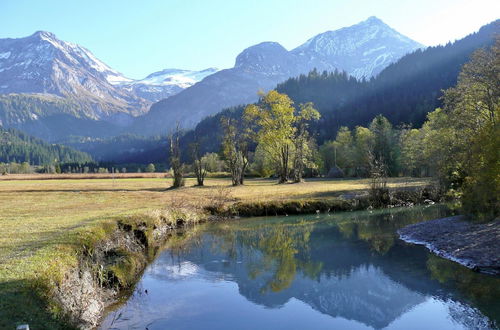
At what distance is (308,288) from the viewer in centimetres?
2014

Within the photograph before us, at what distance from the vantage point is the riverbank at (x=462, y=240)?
2153 centimetres

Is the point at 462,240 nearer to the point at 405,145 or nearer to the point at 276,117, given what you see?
the point at 276,117

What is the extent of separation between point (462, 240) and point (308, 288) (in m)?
12.1

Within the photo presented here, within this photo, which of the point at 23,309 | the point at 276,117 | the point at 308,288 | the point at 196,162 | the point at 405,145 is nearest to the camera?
the point at 23,309

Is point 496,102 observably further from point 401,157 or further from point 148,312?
point 401,157

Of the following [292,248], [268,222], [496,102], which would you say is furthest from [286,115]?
[292,248]

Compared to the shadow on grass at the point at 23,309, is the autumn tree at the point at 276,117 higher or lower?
higher

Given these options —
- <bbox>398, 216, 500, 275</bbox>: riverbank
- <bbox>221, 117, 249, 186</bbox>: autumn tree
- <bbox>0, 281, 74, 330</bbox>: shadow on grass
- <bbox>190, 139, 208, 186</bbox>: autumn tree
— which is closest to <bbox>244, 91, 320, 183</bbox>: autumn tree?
<bbox>221, 117, 249, 186</bbox>: autumn tree

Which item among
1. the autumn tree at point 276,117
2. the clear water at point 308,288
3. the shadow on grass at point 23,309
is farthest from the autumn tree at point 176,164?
the shadow on grass at point 23,309

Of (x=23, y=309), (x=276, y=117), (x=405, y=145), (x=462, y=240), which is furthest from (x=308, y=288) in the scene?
(x=405, y=145)

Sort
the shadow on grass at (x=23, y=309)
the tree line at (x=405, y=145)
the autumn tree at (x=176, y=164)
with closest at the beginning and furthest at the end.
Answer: the shadow on grass at (x=23, y=309) → the tree line at (x=405, y=145) → the autumn tree at (x=176, y=164)

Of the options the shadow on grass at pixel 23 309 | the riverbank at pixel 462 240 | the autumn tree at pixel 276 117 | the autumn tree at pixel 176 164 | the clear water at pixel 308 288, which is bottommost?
the clear water at pixel 308 288

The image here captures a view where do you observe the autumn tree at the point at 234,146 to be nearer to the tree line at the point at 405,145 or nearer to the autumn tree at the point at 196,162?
the tree line at the point at 405,145

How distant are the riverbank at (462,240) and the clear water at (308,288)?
92 cm
